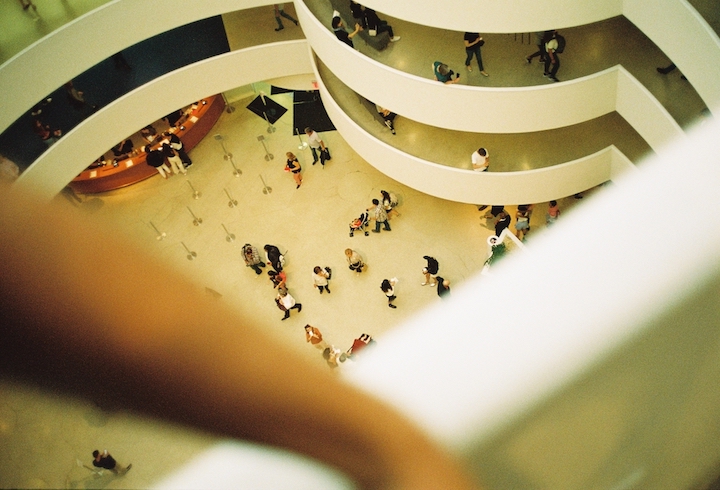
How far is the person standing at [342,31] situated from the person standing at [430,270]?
5558mm

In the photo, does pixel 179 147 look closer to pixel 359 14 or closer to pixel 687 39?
pixel 359 14

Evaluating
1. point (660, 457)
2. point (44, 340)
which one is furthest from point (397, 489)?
point (660, 457)

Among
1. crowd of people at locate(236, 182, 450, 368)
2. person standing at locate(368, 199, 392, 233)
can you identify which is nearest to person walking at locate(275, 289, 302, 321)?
crowd of people at locate(236, 182, 450, 368)

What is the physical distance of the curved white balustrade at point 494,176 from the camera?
13203mm

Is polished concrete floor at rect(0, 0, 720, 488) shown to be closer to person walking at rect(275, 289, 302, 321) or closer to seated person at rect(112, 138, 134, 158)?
person walking at rect(275, 289, 302, 321)

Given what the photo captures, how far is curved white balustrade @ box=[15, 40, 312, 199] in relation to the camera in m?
14.9

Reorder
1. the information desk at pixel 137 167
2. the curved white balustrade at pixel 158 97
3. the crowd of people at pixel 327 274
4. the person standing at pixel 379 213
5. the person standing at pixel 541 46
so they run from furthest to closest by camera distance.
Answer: the information desk at pixel 137 167
the person standing at pixel 379 213
the curved white balustrade at pixel 158 97
the crowd of people at pixel 327 274
the person standing at pixel 541 46

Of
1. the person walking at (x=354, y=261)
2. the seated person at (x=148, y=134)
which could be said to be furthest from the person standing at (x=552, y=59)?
the seated person at (x=148, y=134)

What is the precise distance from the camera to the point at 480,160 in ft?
43.9

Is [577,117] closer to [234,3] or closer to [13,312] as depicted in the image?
[234,3]

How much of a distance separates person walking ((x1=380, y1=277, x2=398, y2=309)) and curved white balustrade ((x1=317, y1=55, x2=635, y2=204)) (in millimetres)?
2524

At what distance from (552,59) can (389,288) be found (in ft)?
21.1

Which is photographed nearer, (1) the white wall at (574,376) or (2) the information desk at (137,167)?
(1) the white wall at (574,376)

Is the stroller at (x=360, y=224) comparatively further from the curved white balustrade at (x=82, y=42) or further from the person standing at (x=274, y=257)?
the curved white balustrade at (x=82, y=42)
